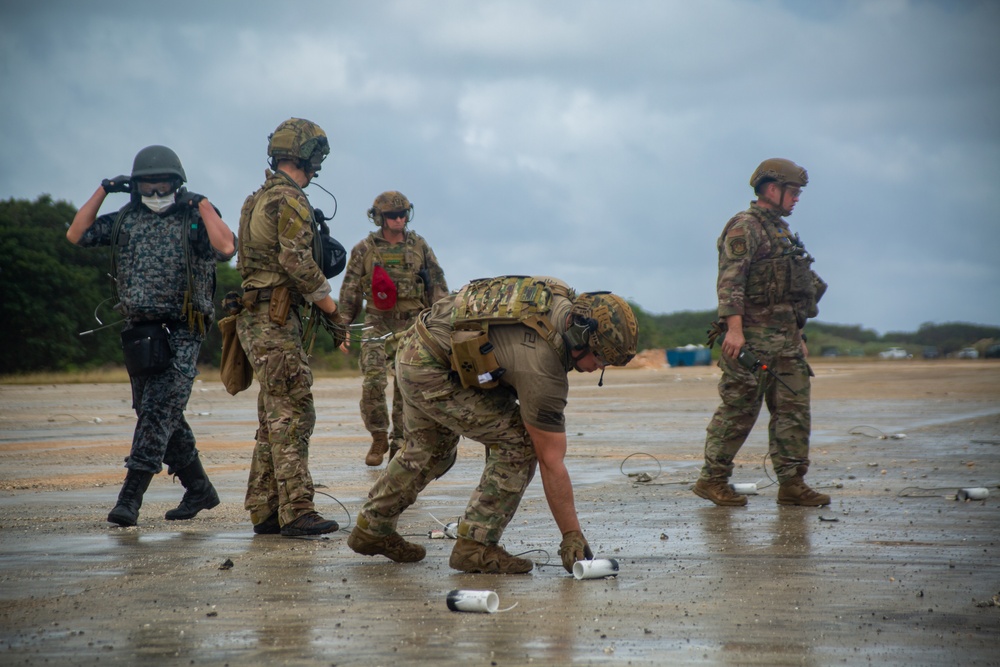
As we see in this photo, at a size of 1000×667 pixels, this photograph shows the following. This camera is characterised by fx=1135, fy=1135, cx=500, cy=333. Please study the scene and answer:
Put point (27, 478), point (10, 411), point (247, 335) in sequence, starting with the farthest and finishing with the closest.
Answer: point (10, 411) → point (27, 478) → point (247, 335)

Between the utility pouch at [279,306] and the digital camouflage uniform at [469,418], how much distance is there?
1089mm

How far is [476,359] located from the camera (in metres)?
5.64

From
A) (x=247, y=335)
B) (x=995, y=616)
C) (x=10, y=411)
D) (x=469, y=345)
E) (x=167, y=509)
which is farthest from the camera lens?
(x=10, y=411)

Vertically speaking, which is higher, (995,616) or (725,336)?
(725,336)

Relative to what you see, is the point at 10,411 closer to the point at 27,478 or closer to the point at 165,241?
the point at 27,478

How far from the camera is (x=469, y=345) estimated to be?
223 inches

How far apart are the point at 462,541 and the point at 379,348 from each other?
5723mm

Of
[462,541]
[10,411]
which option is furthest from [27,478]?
[10,411]

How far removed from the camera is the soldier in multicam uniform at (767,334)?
840 cm

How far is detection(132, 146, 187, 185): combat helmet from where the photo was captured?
289 inches

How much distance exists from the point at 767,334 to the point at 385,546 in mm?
3717

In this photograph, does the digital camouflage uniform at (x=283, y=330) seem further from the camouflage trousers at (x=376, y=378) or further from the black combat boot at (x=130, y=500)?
the camouflage trousers at (x=376, y=378)

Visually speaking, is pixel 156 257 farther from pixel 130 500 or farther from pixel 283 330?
pixel 130 500

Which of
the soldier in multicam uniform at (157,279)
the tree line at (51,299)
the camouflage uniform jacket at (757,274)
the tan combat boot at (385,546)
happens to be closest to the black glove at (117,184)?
the soldier in multicam uniform at (157,279)
